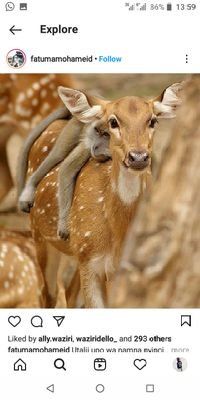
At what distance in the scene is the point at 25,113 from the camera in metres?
1.52

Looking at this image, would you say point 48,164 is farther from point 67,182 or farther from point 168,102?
point 168,102

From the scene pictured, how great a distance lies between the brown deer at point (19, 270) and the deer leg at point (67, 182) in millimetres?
101

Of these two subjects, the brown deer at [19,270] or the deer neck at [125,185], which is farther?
the brown deer at [19,270]

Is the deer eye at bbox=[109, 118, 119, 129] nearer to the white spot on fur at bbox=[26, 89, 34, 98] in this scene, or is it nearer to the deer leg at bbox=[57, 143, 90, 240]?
the deer leg at bbox=[57, 143, 90, 240]

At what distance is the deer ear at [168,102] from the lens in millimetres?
1276

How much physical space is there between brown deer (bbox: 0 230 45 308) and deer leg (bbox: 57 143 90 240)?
0.33ft

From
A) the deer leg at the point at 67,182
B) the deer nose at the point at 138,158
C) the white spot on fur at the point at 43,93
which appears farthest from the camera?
the white spot on fur at the point at 43,93

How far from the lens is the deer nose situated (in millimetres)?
1250

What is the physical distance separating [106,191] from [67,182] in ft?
0.20
